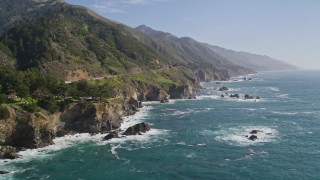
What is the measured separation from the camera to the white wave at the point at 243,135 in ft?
352

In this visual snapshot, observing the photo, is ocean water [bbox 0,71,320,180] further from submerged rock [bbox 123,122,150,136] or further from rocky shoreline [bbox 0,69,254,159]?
rocky shoreline [bbox 0,69,254,159]

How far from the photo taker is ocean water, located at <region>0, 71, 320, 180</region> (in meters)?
82.2

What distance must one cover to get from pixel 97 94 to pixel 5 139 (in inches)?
1593

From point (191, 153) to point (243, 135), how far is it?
2526 centimetres

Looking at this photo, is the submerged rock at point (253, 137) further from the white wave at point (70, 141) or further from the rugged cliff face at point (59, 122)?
the rugged cliff face at point (59, 122)

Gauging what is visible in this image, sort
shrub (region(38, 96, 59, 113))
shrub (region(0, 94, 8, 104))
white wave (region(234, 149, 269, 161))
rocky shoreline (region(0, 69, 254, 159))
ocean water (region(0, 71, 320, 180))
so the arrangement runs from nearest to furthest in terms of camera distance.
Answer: ocean water (region(0, 71, 320, 180)), white wave (region(234, 149, 269, 161)), rocky shoreline (region(0, 69, 254, 159)), shrub (region(0, 94, 8, 104)), shrub (region(38, 96, 59, 113))

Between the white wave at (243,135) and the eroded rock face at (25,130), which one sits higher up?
the eroded rock face at (25,130)

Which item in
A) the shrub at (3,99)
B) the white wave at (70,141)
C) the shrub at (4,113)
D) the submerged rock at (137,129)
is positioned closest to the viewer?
the white wave at (70,141)

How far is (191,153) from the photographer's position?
9788 centimetres

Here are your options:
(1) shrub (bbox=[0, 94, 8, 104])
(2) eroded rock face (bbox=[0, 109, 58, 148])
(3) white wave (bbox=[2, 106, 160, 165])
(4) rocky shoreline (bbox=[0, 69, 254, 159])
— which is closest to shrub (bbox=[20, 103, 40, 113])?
(4) rocky shoreline (bbox=[0, 69, 254, 159])

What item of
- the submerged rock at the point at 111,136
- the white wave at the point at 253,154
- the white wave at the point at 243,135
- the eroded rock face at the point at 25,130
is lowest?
the white wave at the point at 253,154

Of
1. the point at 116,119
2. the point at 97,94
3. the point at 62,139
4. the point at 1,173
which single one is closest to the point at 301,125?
the point at 116,119

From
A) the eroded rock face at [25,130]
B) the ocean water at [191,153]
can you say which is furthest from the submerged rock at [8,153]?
the eroded rock face at [25,130]

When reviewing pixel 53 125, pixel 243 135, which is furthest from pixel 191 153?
pixel 53 125
